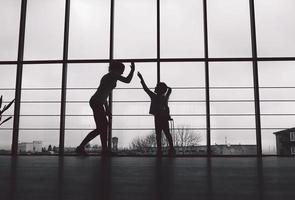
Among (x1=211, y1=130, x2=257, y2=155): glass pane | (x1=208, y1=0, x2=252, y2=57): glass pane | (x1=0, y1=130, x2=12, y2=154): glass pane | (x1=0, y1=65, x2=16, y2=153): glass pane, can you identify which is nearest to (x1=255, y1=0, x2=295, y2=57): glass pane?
(x1=208, y1=0, x2=252, y2=57): glass pane

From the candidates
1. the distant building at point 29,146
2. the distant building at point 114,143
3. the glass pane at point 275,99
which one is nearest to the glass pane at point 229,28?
the glass pane at point 275,99

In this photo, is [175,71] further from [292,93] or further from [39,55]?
[39,55]

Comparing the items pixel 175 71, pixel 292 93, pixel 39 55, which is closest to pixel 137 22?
pixel 175 71

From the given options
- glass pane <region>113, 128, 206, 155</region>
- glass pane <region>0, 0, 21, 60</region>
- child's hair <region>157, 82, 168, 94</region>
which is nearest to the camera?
child's hair <region>157, 82, 168, 94</region>

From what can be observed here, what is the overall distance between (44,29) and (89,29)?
3.56 feet

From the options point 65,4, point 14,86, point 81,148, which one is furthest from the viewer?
point 65,4

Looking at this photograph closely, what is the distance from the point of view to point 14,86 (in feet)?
22.8

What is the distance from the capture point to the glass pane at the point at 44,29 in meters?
7.20

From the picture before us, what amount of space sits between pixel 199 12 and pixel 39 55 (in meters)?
3.75

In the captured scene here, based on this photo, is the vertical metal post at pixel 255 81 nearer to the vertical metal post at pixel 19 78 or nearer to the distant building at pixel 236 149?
the distant building at pixel 236 149

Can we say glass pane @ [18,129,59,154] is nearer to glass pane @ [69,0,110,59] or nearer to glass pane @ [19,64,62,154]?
glass pane @ [19,64,62,154]

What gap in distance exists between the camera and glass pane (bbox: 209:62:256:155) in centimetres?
641

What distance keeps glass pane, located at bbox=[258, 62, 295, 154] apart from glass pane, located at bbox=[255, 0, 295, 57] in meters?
0.34

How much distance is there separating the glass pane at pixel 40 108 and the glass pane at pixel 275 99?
4.25 m
